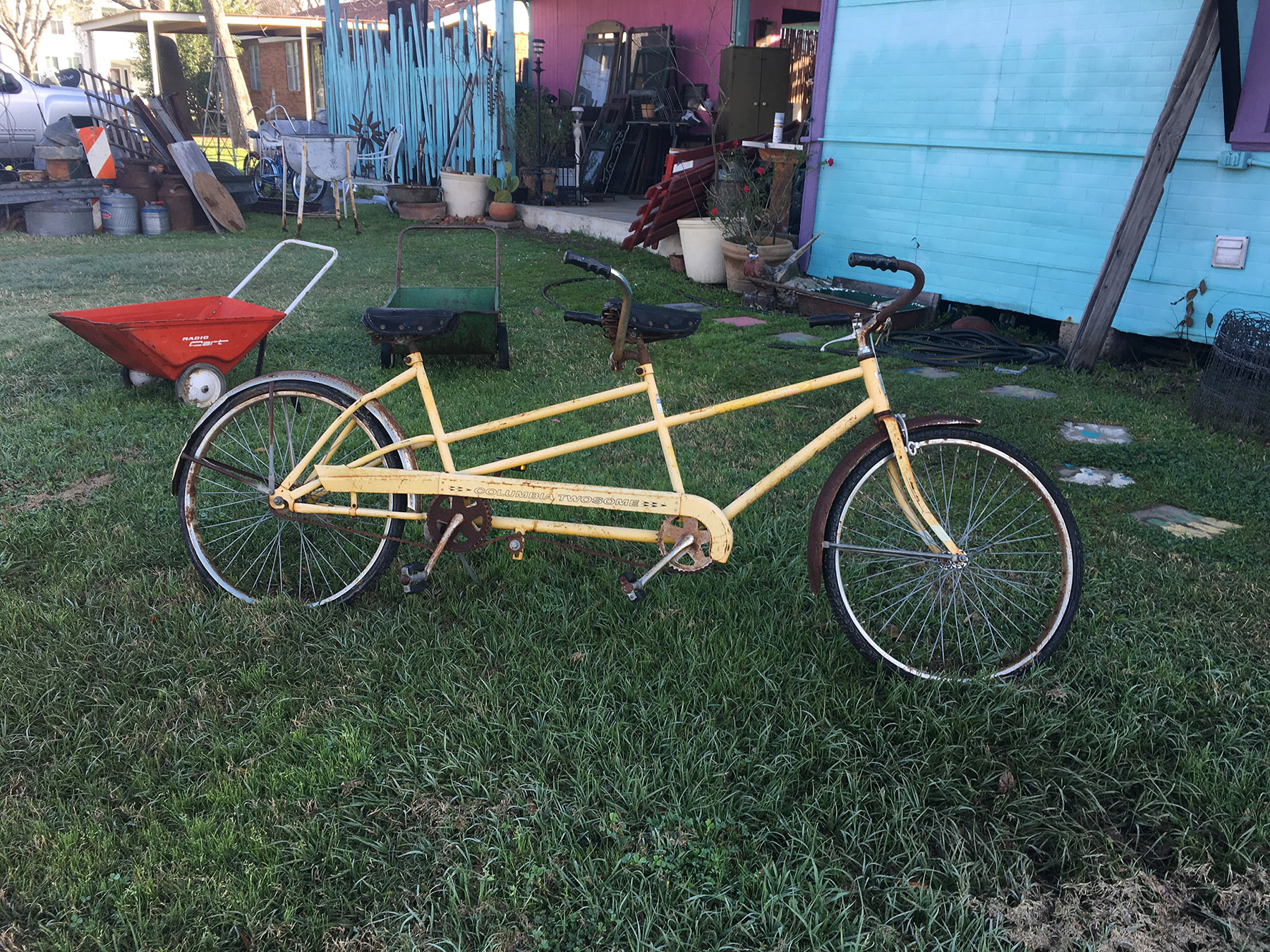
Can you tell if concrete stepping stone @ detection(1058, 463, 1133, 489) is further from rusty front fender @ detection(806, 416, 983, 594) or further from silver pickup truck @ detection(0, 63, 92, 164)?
silver pickup truck @ detection(0, 63, 92, 164)

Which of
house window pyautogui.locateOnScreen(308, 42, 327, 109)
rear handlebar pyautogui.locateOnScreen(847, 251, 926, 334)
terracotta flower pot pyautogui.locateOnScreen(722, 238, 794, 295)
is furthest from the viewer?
house window pyautogui.locateOnScreen(308, 42, 327, 109)

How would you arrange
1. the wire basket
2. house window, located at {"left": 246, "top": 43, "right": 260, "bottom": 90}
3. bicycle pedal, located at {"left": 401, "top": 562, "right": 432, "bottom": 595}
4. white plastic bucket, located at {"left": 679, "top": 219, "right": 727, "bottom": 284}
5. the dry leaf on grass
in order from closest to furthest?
bicycle pedal, located at {"left": 401, "top": 562, "right": 432, "bottom": 595}, the dry leaf on grass, the wire basket, white plastic bucket, located at {"left": 679, "top": 219, "right": 727, "bottom": 284}, house window, located at {"left": 246, "top": 43, "right": 260, "bottom": 90}

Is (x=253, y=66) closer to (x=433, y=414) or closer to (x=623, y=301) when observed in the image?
(x=433, y=414)

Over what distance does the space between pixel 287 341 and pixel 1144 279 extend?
249 inches

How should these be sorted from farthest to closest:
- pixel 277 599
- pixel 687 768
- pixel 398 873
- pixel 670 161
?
1. pixel 670 161
2. pixel 277 599
3. pixel 687 768
4. pixel 398 873

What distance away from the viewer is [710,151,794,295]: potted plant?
8.36 metres

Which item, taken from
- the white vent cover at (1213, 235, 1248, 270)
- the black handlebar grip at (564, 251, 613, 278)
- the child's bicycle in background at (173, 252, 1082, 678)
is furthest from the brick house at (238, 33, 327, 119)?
the black handlebar grip at (564, 251, 613, 278)

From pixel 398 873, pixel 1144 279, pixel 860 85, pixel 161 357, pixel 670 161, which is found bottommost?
pixel 398 873

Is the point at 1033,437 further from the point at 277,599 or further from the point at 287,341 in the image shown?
the point at 287,341

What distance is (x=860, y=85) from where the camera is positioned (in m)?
7.85

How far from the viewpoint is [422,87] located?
47.6 ft

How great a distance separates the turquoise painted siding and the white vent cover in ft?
0.13

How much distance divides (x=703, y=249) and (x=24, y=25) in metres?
34.4

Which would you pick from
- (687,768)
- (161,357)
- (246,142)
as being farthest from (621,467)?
(246,142)
